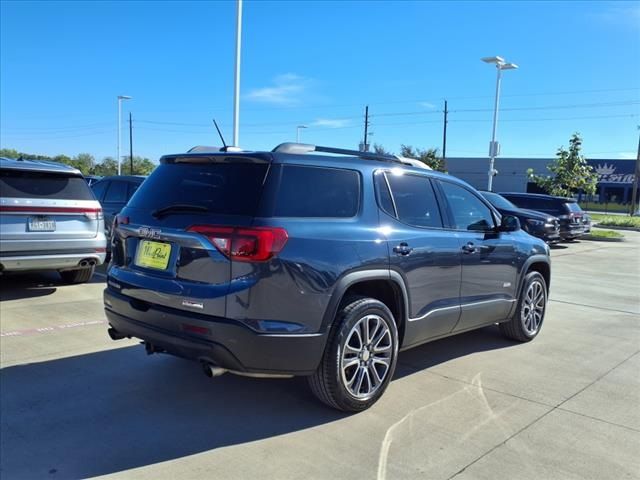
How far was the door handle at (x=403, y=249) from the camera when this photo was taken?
4043mm

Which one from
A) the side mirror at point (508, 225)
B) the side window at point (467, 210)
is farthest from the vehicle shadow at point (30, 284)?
the side mirror at point (508, 225)

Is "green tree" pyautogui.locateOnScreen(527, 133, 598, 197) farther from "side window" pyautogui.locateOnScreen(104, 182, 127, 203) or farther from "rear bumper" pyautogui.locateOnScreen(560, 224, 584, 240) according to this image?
"side window" pyautogui.locateOnScreen(104, 182, 127, 203)

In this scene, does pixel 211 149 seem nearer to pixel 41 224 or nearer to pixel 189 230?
pixel 189 230

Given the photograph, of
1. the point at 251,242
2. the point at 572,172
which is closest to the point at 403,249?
the point at 251,242

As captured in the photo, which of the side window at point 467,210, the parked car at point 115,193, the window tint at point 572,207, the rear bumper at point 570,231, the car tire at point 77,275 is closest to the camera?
the side window at point 467,210

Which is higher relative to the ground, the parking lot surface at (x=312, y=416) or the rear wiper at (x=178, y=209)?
the rear wiper at (x=178, y=209)

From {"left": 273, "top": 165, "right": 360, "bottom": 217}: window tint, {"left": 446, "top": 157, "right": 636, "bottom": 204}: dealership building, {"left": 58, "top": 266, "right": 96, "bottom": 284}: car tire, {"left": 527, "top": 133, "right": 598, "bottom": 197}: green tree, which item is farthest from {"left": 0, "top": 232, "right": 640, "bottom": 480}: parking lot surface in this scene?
{"left": 446, "top": 157, "right": 636, "bottom": 204}: dealership building

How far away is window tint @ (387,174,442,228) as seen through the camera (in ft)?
14.2

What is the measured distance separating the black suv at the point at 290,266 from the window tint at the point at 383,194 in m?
0.01

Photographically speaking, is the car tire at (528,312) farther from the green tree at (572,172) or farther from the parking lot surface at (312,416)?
the green tree at (572,172)

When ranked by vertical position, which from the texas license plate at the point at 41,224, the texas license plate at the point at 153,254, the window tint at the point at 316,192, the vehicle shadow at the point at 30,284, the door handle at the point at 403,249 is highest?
the window tint at the point at 316,192

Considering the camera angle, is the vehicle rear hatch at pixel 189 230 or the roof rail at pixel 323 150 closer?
the vehicle rear hatch at pixel 189 230

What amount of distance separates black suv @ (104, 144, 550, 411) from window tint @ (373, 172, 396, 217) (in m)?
0.01

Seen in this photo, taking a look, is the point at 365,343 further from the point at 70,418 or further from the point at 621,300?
the point at 621,300
